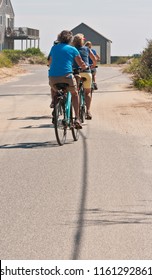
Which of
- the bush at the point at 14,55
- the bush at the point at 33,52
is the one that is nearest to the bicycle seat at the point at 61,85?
the bush at the point at 14,55

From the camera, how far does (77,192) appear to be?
27.8 ft

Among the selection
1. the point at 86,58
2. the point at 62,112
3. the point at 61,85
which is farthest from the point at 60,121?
the point at 86,58

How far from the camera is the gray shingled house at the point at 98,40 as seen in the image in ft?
335

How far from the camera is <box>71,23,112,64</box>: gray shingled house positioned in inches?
4023

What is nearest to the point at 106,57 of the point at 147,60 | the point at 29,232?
the point at 147,60

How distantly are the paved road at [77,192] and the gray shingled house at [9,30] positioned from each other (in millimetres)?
72365

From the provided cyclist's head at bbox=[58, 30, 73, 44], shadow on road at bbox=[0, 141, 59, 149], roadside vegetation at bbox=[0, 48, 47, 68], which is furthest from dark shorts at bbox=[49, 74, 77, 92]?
roadside vegetation at bbox=[0, 48, 47, 68]

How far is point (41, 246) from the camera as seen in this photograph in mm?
6277

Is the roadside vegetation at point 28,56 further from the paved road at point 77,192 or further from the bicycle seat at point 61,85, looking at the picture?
the bicycle seat at point 61,85

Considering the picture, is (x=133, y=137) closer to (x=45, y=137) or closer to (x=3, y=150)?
(x=45, y=137)

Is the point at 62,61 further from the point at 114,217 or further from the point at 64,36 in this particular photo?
the point at 114,217

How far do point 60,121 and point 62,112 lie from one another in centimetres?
24

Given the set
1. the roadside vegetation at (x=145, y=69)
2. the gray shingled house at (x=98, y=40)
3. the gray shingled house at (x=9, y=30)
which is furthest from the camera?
the gray shingled house at (x=98, y=40)

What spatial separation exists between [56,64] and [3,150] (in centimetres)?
158
